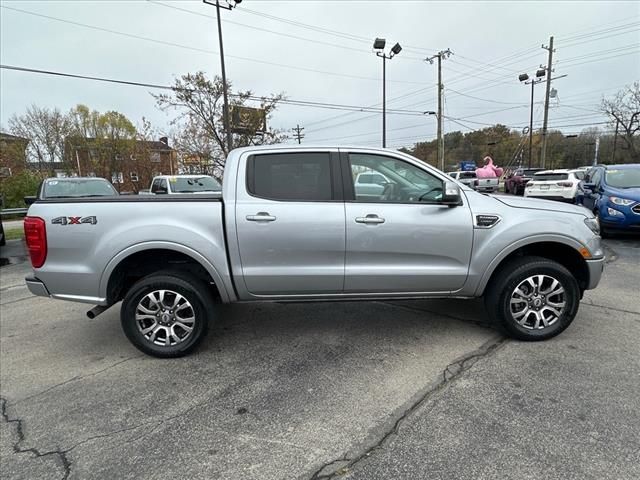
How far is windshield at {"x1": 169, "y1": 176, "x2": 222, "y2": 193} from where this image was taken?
11969 mm

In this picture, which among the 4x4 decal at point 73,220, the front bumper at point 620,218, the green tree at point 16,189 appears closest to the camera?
the 4x4 decal at point 73,220

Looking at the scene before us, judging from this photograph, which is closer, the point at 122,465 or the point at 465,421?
the point at 122,465

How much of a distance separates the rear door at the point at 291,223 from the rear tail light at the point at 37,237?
5.28 ft

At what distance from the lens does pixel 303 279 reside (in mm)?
3342

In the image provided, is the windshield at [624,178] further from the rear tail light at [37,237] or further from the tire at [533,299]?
the rear tail light at [37,237]

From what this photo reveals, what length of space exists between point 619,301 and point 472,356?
8.78 feet

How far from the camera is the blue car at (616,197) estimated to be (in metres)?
7.63

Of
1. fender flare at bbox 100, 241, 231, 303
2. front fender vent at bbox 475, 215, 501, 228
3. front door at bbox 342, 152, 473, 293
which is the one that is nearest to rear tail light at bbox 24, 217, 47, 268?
fender flare at bbox 100, 241, 231, 303

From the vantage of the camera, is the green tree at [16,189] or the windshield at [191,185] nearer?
the windshield at [191,185]

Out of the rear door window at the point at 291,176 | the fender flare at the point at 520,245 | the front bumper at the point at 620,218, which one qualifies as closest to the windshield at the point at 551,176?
the front bumper at the point at 620,218

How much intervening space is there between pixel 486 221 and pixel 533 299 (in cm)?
87

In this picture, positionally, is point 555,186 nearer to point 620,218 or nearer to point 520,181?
point 520,181

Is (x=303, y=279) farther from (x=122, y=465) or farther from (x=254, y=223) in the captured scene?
(x=122, y=465)

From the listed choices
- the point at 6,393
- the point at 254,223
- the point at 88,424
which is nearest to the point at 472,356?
the point at 254,223
